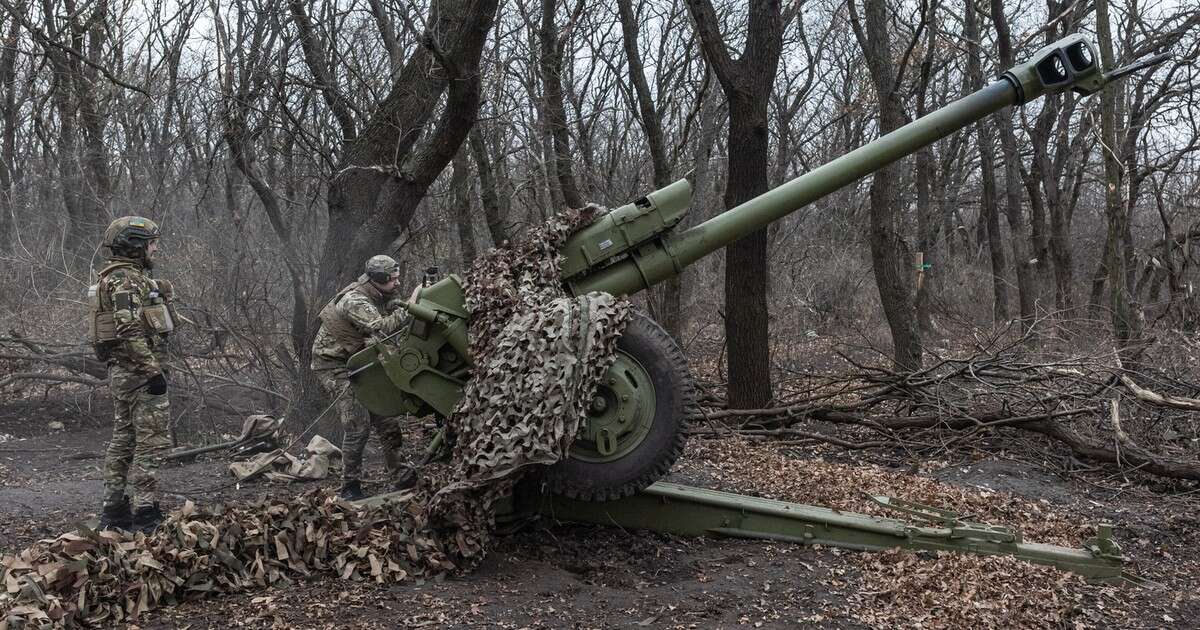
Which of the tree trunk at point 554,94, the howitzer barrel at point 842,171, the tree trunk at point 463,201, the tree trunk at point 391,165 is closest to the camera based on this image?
the howitzer barrel at point 842,171

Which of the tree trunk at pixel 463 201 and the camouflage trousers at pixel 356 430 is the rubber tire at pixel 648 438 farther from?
the tree trunk at pixel 463 201

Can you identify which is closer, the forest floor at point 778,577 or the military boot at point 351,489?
the forest floor at point 778,577

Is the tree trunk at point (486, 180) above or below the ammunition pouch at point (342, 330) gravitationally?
above

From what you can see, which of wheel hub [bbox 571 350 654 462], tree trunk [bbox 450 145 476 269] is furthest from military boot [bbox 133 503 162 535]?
tree trunk [bbox 450 145 476 269]

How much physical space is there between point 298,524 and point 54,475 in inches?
164

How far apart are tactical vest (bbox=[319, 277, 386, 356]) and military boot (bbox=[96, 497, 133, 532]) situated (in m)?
1.79

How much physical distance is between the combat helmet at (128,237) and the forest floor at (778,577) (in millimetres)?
1848

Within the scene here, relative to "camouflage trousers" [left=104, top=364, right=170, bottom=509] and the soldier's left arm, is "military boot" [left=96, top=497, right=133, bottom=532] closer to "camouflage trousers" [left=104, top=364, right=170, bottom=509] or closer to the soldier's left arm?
"camouflage trousers" [left=104, top=364, right=170, bottom=509]

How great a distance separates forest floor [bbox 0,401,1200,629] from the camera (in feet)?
14.9

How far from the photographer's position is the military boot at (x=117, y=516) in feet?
20.1

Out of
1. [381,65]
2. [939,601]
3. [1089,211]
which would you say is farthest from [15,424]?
[1089,211]

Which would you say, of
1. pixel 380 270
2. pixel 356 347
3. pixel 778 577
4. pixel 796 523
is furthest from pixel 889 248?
pixel 778 577

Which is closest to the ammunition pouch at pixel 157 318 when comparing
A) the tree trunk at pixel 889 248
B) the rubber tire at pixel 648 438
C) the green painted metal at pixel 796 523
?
the green painted metal at pixel 796 523

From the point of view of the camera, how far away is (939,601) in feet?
15.6
